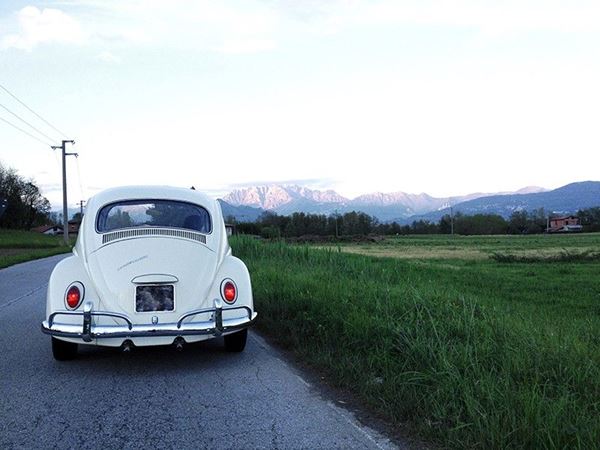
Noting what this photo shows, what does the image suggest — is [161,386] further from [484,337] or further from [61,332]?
[484,337]

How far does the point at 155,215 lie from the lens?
705cm

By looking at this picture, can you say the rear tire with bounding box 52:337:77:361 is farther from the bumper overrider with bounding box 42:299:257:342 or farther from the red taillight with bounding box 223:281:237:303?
the red taillight with bounding box 223:281:237:303

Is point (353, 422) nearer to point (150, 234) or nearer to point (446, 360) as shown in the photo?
point (446, 360)

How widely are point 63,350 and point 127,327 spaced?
1.21m

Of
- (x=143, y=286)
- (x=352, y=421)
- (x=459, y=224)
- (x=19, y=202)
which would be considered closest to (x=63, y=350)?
(x=143, y=286)

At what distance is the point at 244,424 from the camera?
4.27 m

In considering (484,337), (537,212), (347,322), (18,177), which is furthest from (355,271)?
(537,212)

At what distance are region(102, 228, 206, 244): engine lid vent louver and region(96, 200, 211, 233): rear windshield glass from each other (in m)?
0.25

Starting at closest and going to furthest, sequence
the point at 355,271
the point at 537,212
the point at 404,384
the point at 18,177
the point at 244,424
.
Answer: the point at 244,424 < the point at 404,384 < the point at 355,271 < the point at 18,177 < the point at 537,212

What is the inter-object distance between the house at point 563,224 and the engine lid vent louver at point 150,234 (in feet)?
406

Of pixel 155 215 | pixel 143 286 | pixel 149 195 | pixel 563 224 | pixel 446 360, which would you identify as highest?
pixel 149 195

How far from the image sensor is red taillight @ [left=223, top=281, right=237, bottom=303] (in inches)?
242

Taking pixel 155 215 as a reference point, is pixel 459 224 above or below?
below

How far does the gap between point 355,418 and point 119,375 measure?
2.70 meters
